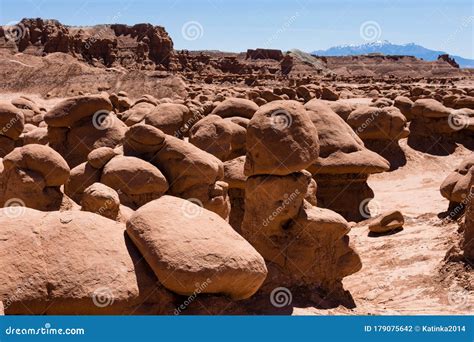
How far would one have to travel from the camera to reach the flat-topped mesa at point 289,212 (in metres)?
7.51

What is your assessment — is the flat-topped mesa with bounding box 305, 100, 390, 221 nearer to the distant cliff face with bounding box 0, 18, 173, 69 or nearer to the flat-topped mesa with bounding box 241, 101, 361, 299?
the flat-topped mesa with bounding box 241, 101, 361, 299

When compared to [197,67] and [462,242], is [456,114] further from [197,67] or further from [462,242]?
[197,67]

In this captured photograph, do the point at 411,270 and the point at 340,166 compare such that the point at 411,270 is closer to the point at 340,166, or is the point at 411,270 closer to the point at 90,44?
the point at 340,166

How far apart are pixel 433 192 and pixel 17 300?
12.0 meters

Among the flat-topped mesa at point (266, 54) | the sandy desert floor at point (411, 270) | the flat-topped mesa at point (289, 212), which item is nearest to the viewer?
the flat-topped mesa at point (289, 212)

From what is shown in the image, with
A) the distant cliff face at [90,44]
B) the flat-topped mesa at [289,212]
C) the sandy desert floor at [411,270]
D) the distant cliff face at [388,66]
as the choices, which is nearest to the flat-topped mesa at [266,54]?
the distant cliff face at [388,66]

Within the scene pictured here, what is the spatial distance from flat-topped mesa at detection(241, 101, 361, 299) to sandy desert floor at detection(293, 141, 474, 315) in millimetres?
609

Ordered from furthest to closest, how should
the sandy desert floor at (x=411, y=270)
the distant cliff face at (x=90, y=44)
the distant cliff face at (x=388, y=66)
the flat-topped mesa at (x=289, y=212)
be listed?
the distant cliff face at (x=388, y=66) → the distant cliff face at (x=90, y=44) → the sandy desert floor at (x=411, y=270) → the flat-topped mesa at (x=289, y=212)

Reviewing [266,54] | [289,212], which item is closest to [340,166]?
[289,212]

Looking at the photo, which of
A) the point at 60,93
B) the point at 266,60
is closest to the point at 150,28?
the point at 266,60

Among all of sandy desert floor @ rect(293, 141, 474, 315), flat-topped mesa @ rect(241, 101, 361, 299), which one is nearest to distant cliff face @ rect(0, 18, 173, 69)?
sandy desert floor @ rect(293, 141, 474, 315)

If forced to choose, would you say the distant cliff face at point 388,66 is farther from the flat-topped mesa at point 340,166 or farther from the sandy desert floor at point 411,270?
the sandy desert floor at point 411,270

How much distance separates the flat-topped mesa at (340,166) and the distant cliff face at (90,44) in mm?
48415

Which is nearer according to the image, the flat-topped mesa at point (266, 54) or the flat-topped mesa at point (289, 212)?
the flat-topped mesa at point (289, 212)
